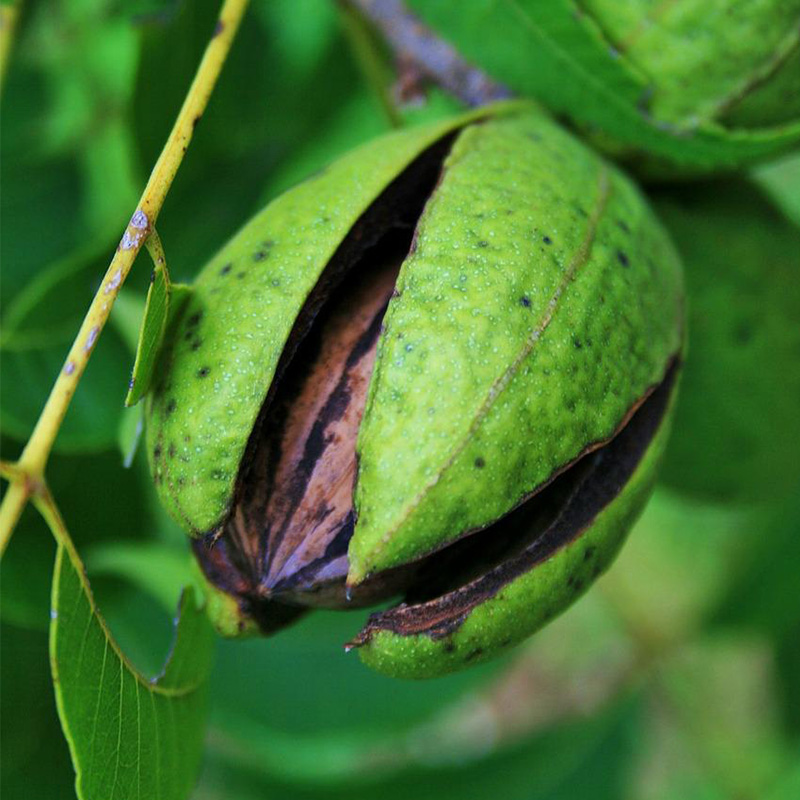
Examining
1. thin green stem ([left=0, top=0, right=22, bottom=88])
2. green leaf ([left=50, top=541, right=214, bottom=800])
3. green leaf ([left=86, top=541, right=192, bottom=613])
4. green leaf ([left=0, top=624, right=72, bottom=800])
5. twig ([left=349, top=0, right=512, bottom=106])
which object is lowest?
green leaf ([left=0, top=624, right=72, bottom=800])

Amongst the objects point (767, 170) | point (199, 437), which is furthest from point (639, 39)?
point (767, 170)

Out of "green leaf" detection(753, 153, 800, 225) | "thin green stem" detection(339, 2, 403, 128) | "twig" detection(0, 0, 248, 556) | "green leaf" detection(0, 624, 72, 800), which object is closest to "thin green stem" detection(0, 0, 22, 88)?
"thin green stem" detection(339, 2, 403, 128)

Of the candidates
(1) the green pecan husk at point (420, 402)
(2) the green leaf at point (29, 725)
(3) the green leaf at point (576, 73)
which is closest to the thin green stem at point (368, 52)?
(3) the green leaf at point (576, 73)

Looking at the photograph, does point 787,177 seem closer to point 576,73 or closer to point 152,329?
point 576,73

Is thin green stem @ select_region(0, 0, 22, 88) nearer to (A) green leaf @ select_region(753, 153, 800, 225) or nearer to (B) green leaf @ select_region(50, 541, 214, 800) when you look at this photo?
(B) green leaf @ select_region(50, 541, 214, 800)

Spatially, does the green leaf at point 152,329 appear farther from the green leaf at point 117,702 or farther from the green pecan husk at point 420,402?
the green leaf at point 117,702

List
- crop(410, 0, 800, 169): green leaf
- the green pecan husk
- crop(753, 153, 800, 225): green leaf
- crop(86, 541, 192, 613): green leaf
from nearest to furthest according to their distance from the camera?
the green pecan husk → crop(410, 0, 800, 169): green leaf → crop(86, 541, 192, 613): green leaf → crop(753, 153, 800, 225): green leaf

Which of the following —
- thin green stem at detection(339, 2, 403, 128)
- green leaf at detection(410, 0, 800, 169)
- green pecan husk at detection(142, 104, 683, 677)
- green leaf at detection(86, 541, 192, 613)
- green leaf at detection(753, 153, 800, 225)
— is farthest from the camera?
green leaf at detection(753, 153, 800, 225)
